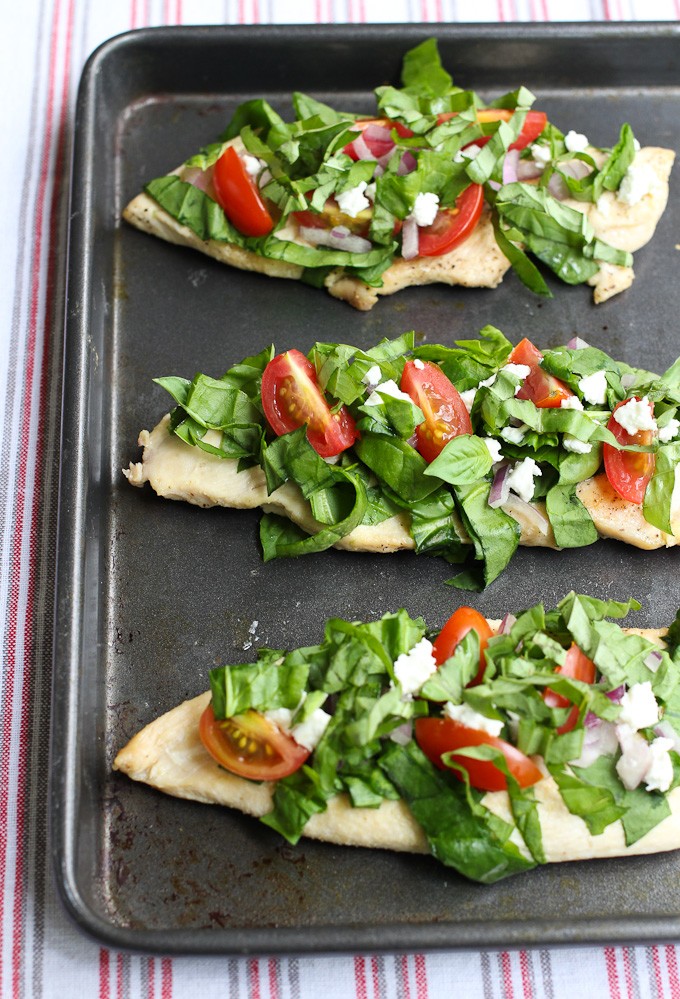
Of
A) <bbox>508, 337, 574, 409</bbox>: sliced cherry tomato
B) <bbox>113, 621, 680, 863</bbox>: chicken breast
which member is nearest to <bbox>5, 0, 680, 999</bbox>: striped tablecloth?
<bbox>113, 621, 680, 863</bbox>: chicken breast

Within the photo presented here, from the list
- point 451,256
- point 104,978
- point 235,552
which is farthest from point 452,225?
point 104,978

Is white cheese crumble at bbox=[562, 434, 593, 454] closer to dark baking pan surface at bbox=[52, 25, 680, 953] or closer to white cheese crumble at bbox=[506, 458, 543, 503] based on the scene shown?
white cheese crumble at bbox=[506, 458, 543, 503]

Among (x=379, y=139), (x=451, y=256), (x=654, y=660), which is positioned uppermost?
(x=379, y=139)

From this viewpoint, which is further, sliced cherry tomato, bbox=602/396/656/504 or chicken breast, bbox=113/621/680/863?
sliced cherry tomato, bbox=602/396/656/504

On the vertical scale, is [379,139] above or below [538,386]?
above

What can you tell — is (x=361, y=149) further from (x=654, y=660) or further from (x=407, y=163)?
(x=654, y=660)

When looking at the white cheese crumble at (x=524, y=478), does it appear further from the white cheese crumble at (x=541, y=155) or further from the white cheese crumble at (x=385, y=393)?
the white cheese crumble at (x=541, y=155)

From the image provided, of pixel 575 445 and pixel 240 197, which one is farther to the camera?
pixel 240 197
